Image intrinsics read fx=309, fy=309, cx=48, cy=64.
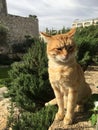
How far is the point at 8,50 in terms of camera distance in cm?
4156

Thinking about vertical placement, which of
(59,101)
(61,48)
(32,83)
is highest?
(61,48)

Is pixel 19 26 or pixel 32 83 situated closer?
pixel 32 83

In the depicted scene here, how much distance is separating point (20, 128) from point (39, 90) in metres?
1.69

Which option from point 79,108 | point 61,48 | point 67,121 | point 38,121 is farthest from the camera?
point 38,121

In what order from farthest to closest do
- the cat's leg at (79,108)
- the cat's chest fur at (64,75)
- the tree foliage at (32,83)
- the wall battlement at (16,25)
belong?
the wall battlement at (16,25) → the tree foliage at (32,83) → the cat's leg at (79,108) → the cat's chest fur at (64,75)

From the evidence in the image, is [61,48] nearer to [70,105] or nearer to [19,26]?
[70,105]

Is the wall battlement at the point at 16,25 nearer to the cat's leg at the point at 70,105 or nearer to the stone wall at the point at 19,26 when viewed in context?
the stone wall at the point at 19,26

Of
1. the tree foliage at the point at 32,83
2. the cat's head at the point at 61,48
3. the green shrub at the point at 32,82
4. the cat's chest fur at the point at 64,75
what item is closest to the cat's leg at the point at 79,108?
the cat's chest fur at the point at 64,75

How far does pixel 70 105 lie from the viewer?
465 cm

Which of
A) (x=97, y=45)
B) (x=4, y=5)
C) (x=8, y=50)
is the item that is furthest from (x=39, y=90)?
(x=4, y=5)

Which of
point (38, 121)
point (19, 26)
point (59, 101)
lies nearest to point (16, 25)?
point (19, 26)

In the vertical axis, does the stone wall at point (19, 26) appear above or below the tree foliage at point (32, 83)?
below

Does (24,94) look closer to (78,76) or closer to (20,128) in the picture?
(20,128)

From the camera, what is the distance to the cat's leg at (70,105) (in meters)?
4.59
